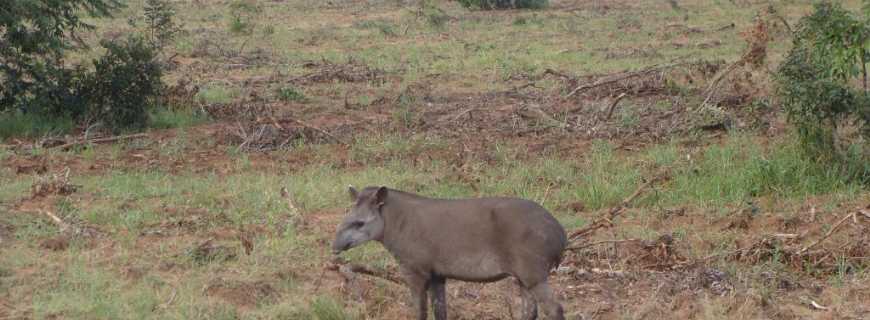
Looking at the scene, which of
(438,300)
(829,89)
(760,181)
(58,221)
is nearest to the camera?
(438,300)

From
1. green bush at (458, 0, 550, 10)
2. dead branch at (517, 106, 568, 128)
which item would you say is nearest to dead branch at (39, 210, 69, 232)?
dead branch at (517, 106, 568, 128)

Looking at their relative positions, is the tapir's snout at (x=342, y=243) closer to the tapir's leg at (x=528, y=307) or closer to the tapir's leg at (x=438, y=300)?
the tapir's leg at (x=438, y=300)

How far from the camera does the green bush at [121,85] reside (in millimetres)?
13789

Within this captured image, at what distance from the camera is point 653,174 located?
11.1 m

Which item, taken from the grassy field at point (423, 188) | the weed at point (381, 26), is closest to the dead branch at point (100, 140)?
the grassy field at point (423, 188)

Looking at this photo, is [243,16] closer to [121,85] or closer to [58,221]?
[121,85]

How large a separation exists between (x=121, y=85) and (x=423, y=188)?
4.88m

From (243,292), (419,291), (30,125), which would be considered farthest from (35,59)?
(419,291)

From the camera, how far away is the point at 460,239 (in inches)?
243

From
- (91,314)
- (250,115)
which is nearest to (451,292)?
(91,314)

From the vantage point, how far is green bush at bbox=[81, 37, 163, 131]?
1379 centimetres

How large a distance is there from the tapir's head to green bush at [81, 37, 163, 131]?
26.4 ft

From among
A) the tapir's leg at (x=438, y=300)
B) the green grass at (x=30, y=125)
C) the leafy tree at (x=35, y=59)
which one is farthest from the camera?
the leafy tree at (x=35, y=59)

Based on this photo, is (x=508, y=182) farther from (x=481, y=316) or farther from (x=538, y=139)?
(x=481, y=316)
